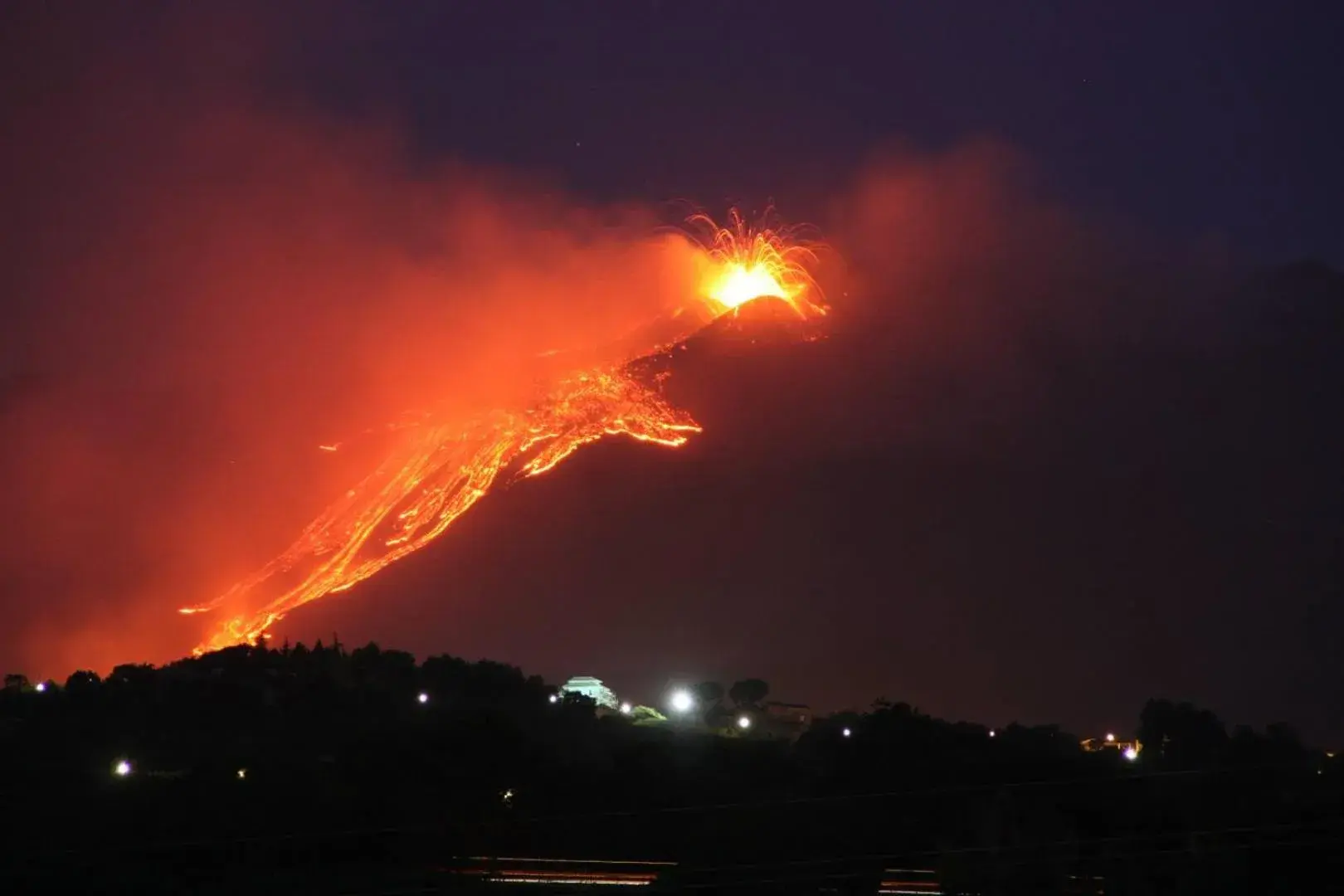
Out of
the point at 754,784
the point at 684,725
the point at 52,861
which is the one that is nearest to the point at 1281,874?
the point at 754,784

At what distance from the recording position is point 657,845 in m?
22.2

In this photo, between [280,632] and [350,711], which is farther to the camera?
[280,632]

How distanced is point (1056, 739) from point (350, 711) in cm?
1771

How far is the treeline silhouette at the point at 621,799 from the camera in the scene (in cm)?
1977

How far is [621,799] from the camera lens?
25.5m

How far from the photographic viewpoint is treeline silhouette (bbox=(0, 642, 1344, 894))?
19766 millimetres

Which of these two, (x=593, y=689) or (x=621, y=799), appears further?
(x=593, y=689)

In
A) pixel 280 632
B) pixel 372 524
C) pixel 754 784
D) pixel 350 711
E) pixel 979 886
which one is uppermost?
pixel 372 524

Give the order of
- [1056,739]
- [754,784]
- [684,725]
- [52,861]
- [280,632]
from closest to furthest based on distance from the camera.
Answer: [52,861]
[754,784]
[1056,739]
[684,725]
[280,632]

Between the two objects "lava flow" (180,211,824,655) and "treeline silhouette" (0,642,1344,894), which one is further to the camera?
"lava flow" (180,211,824,655)

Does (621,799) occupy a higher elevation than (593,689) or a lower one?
lower

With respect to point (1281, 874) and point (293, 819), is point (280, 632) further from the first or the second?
point (1281, 874)

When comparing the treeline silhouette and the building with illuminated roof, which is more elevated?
the building with illuminated roof

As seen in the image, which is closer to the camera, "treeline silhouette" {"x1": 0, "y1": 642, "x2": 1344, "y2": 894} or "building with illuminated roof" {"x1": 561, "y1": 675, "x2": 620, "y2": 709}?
"treeline silhouette" {"x1": 0, "y1": 642, "x2": 1344, "y2": 894}
